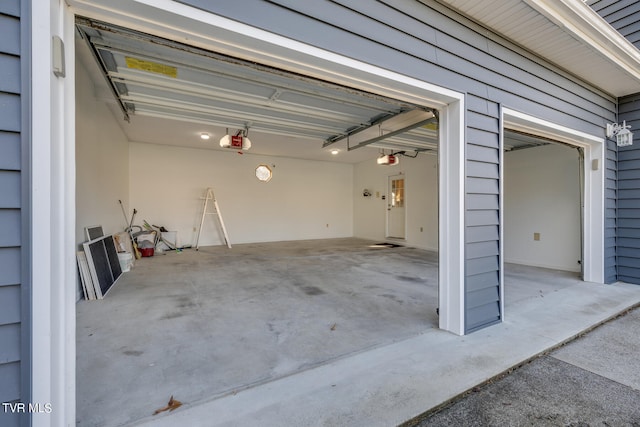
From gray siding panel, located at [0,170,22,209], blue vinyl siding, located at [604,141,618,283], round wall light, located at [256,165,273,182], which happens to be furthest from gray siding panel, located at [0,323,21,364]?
round wall light, located at [256,165,273,182]

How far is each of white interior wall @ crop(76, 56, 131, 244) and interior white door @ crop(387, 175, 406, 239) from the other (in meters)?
6.61

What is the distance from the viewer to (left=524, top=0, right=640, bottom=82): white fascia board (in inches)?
83.5

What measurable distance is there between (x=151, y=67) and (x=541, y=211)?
248 inches

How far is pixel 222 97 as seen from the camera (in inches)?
130

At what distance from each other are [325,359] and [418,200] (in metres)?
6.04

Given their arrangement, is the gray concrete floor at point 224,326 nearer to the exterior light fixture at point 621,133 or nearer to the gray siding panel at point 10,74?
the gray siding panel at point 10,74

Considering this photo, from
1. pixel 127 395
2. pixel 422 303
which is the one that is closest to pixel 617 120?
pixel 422 303

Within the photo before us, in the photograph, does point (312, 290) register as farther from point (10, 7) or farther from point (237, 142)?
point (10, 7)

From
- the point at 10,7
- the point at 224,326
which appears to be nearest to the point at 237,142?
the point at 224,326

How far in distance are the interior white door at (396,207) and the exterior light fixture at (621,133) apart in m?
4.31

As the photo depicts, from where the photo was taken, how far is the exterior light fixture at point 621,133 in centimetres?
353

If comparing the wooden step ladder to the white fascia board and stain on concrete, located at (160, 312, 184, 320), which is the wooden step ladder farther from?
the white fascia board

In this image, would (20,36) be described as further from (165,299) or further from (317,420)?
(165,299)

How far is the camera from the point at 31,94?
97 centimetres
